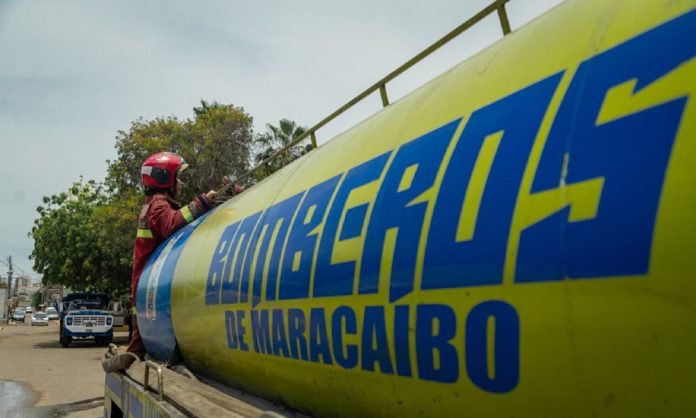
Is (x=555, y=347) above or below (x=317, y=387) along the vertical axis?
above

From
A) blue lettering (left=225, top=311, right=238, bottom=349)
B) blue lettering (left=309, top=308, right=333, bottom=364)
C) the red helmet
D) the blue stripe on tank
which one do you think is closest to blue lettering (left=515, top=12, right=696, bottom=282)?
blue lettering (left=309, top=308, right=333, bottom=364)

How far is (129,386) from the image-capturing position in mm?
4520

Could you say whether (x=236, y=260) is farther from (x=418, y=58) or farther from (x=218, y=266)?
(x=418, y=58)

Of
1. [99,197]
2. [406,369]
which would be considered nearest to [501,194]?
[406,369]

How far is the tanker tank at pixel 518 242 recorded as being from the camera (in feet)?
3.77

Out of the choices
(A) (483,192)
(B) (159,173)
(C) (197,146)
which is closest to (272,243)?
(A) (483,192)

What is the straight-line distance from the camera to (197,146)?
→ 2152cm

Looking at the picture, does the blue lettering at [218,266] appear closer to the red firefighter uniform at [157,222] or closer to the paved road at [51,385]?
the red firefighter uniform at [157,222]

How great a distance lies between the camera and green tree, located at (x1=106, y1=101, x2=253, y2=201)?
20.8 meters

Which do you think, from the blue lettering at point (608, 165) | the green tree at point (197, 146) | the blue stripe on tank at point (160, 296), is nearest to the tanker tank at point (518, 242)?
the blue lettering at point (608, 165)

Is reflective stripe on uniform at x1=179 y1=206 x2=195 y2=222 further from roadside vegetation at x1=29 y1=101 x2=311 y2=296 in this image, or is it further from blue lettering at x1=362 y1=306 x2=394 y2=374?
roadside vegetation at x1=29 y1=101 x2=311 y2=296

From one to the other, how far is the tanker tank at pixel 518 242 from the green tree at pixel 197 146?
60.8ft

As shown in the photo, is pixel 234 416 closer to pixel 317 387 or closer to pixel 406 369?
pixel 317 387

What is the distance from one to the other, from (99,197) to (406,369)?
36.3m
